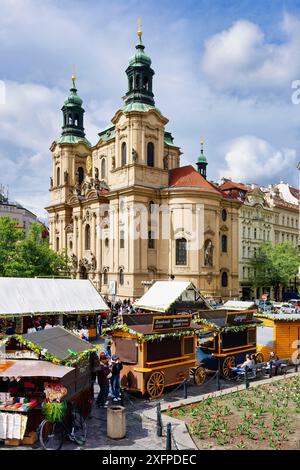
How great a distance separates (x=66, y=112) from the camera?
66.2 m

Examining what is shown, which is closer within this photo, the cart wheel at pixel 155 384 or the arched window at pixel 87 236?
the cart wheel at pixel 155 384

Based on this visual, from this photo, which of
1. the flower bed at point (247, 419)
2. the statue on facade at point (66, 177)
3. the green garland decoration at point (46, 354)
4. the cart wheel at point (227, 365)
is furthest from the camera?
the statue on facade at point (66, 177)

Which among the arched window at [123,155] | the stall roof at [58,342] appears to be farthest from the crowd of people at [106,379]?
the arched window at [123,155]

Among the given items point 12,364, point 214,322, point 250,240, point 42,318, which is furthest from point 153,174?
point 12,364

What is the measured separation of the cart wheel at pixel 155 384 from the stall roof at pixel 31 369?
449cm

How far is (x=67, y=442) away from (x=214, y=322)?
8.63 m

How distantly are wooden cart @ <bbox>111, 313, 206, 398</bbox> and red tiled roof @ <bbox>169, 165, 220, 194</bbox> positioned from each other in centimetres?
3590

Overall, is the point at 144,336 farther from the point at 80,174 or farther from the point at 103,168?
the point at 80,174

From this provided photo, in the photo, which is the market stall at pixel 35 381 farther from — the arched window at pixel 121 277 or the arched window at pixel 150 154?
the arched window at pixel 150 154

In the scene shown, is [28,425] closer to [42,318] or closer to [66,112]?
[42,318]

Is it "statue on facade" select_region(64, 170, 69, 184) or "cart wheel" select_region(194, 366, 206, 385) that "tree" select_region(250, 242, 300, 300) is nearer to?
"statue on facade" select_region(64, 170, 69, 184)

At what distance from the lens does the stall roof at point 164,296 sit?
27.5m

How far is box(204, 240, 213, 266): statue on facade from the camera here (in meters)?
51.6

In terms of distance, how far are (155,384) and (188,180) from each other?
127 feet
